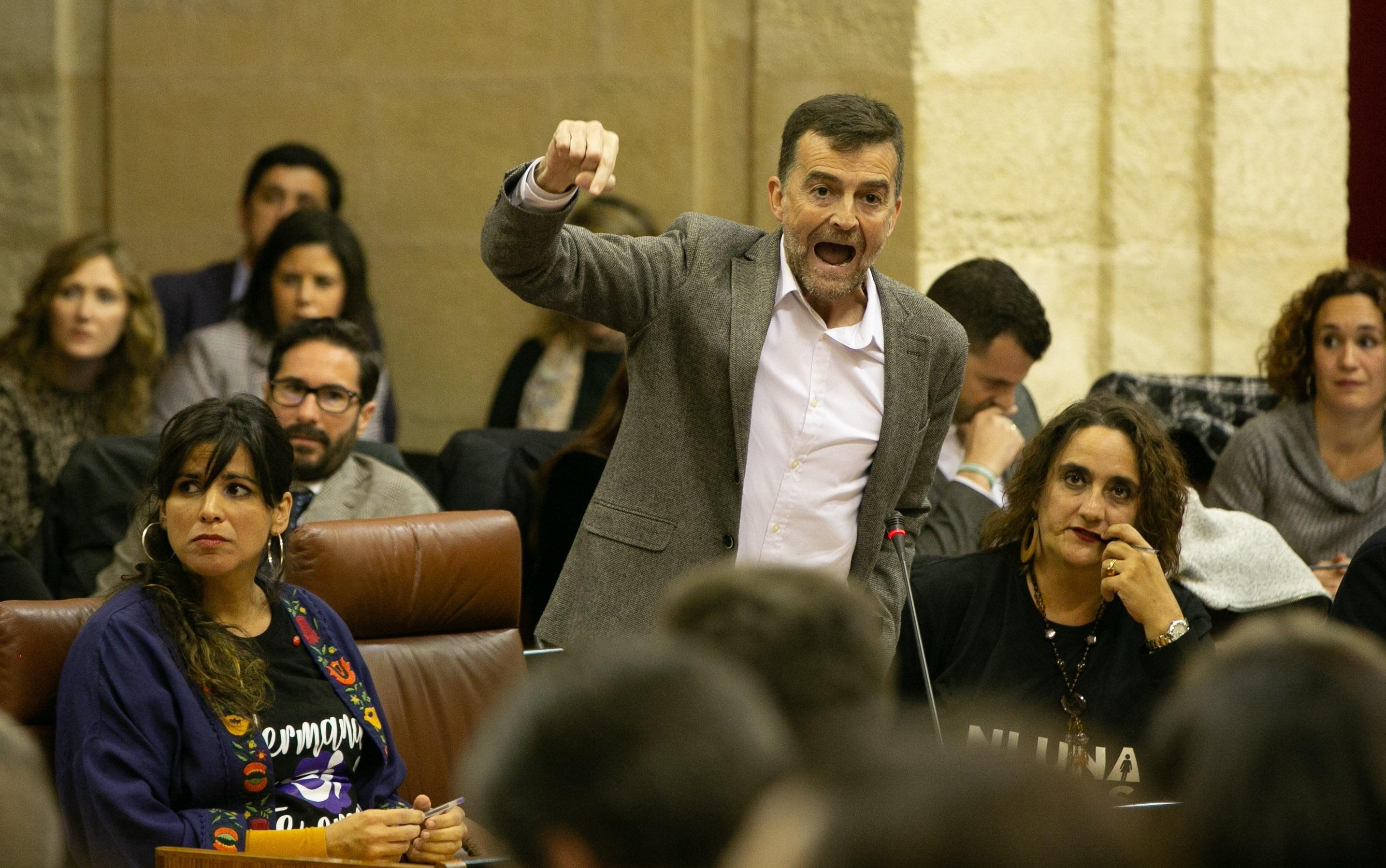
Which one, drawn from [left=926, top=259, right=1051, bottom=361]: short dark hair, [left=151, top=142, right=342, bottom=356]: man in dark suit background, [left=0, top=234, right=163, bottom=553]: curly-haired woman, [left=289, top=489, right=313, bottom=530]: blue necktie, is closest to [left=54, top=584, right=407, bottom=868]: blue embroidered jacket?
[left=289, top=489, right=313, bottom=530]: blue necktie

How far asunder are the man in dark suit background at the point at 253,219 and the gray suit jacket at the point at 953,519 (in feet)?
6.10

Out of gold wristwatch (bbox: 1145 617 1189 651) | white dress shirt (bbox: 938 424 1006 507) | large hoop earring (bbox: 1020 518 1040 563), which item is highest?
white dress shirt (bbox: 938 424 1006 507)

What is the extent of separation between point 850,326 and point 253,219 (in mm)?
2346

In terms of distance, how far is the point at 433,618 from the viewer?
3115mm

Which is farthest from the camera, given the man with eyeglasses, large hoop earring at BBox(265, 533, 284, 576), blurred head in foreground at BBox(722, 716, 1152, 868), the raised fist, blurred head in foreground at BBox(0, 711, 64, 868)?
the man with eyeglasses

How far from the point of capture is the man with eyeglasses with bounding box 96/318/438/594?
3449 mm

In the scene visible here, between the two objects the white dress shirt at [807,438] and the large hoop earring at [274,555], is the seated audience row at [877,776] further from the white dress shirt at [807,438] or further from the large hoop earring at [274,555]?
the large hoop earring at [274,555]

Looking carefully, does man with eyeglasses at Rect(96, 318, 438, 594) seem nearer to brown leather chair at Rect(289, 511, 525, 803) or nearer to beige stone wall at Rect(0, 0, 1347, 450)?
brown leather chair at Rect(289, 511, 525, 803)

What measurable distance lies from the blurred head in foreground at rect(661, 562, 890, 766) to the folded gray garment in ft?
6.95

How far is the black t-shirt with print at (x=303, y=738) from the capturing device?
8.11ft

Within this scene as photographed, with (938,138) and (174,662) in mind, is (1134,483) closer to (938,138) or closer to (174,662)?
(174,662)

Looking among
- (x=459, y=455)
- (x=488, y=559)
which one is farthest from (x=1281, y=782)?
(x=459, y=455)

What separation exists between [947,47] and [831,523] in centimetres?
250

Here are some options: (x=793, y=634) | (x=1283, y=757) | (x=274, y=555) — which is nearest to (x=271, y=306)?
(x=274, y=555)
